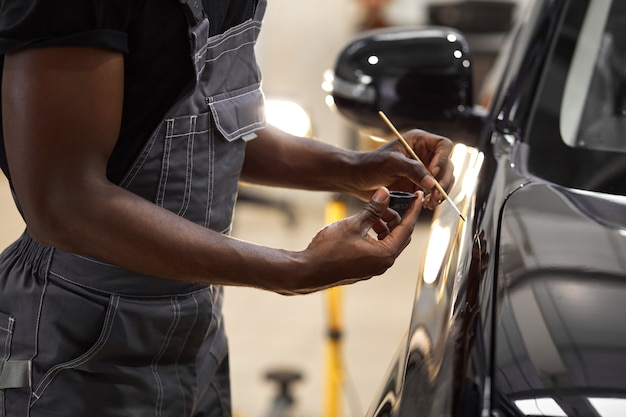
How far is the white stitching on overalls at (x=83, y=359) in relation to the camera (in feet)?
4.15

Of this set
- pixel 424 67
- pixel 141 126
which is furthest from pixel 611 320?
pixel 424 67

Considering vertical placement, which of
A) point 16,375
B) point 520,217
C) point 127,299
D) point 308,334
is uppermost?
point 308,334

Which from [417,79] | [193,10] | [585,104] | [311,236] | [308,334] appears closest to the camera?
[193,10]

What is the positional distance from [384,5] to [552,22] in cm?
430

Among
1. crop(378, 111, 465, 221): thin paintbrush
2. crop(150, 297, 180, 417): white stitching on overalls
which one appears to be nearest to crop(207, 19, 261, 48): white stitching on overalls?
crop(378, 111, 465, 221): thin paintbrush

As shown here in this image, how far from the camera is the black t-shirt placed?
1.04m

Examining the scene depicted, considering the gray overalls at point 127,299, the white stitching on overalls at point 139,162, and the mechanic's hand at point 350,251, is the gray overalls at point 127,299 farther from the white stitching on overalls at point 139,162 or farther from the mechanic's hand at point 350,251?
the mechanic's hand at point 350,251

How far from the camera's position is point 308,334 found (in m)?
3.93

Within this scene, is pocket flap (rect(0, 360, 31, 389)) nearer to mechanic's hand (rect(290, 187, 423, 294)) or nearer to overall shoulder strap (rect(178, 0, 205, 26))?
mechanic's hand (rect(290, 187, 423, 294))

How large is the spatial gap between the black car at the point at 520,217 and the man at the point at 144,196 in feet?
0.34

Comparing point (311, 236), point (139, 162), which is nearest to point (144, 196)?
point (139, 162)

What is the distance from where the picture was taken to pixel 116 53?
3.53 ft

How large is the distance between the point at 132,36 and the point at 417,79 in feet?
2.49

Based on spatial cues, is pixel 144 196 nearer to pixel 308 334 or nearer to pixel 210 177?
pixel 210 177
